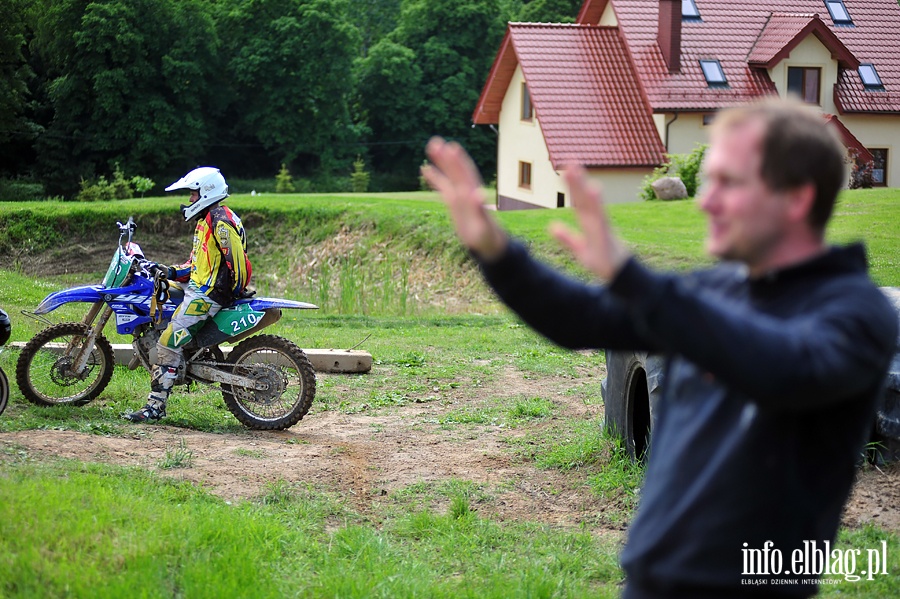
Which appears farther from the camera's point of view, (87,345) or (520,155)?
(520,155)

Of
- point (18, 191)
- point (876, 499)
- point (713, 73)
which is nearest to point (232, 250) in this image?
point (876, 499)

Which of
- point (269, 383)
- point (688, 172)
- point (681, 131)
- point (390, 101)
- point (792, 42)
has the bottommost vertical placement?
point (269, 383)

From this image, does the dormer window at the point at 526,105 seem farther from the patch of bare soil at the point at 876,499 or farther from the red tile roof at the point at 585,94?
the patch of bare soil at the point at 876,499

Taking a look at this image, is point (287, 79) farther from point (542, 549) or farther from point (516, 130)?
point (542, 549)

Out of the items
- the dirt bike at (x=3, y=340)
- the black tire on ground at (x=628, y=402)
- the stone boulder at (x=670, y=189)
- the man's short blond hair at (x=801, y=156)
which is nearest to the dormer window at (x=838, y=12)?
the stone boulder at (x=670, y=189)

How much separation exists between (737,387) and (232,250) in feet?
24.1

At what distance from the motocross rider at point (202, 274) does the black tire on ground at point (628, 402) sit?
313 centimetres

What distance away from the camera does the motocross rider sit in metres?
9.05

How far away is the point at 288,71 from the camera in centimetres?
5972

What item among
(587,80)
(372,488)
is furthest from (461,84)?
(372,488)

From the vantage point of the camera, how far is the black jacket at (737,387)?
2.07m

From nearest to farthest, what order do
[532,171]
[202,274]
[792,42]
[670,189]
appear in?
[202,274] → [670,189] → [792,42] → [532,171]

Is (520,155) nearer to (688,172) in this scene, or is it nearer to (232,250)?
(688,172)

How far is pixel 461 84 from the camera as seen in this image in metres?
67.0
